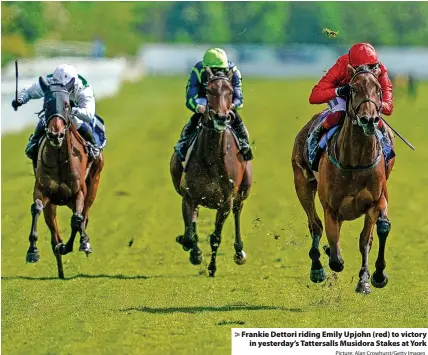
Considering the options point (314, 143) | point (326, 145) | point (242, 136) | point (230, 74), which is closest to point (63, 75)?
point (230, 74)

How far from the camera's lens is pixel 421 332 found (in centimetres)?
859

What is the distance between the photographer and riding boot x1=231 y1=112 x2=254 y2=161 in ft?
36.8

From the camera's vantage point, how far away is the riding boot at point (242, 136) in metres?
11.2

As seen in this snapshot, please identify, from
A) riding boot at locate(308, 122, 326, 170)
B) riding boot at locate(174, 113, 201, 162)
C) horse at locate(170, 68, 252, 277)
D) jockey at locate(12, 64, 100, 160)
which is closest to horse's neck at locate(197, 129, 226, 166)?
horse at locate(170, 68, 252, 277)

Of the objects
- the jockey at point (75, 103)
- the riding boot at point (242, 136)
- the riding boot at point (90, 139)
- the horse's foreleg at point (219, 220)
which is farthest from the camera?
the riding boot at point (90, 139)

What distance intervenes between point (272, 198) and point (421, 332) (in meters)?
8.97

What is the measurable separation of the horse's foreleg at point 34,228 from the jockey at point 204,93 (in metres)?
1.33

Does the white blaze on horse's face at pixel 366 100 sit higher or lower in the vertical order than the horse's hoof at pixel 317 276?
higher

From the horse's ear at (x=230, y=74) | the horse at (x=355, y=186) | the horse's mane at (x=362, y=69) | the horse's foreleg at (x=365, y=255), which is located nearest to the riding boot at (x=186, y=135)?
the horse's ear at (x=230, y=74)

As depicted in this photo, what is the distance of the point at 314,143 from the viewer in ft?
32.9

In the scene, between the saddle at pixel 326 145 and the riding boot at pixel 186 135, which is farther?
the riding boot at pixel 186 135

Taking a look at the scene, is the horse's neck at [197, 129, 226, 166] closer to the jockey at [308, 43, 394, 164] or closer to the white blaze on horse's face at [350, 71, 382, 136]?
the jockey at [308, 43, 394, 164]

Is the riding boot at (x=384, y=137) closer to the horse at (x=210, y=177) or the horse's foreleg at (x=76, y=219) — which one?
the horse at (x=210, y=177)

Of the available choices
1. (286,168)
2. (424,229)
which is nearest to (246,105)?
(286,168)
